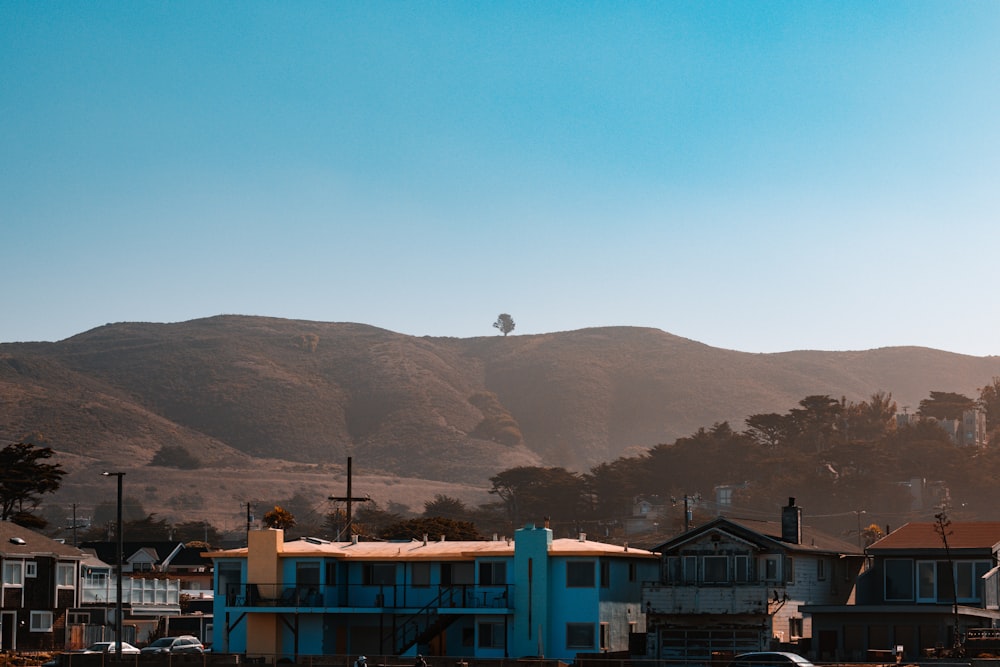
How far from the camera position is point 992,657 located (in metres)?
56.4

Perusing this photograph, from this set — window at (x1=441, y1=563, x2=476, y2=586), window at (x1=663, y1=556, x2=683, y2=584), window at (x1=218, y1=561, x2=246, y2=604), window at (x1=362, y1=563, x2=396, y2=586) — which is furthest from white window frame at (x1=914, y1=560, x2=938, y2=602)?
window at (x1=218, y1=561, x2=246, y2=604)

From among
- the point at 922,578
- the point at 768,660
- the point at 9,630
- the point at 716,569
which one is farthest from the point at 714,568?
the point at 9,630

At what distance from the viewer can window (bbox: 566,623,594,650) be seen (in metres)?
68.4

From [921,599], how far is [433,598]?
22.6 m

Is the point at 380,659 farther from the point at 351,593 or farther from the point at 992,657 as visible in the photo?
the point at 992,657

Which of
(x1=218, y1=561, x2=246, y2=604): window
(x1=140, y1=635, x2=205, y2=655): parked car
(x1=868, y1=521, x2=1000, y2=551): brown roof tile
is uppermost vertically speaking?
(x1=868, y1=521, x2=1000, y2=551): brown roof tile

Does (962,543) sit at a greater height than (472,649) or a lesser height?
greater

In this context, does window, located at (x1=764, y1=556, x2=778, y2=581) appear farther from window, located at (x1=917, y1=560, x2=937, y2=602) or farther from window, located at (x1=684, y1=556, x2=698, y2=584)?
window, located at (x1=917, y1=560, x2=937, y2=602)

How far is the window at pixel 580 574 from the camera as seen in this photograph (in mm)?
68812

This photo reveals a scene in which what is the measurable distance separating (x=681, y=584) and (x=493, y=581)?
29.1 ft

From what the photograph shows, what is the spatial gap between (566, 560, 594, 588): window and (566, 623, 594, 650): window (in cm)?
180

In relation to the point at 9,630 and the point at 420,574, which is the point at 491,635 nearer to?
the point at 420,574

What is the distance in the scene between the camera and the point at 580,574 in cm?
6906

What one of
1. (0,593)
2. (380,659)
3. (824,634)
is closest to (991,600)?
(824,634)
